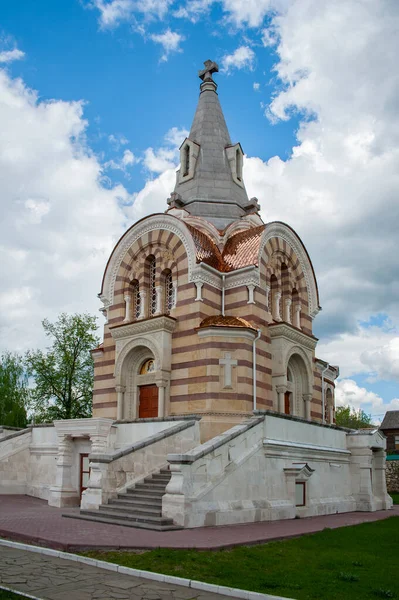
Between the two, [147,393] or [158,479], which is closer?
[158,479]

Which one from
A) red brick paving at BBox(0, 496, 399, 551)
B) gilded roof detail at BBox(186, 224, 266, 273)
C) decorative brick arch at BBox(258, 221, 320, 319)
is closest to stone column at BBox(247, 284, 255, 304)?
gilded roof detail at BBox(186, 224, 266, 273)

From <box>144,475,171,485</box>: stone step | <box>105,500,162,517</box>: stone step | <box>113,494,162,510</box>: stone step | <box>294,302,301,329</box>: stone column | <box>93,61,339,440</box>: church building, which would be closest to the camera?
<box>105,500,162,517</box>: stone step

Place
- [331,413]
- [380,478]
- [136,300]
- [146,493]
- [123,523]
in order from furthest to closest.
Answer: [331,413] < [136,300] < [380,478] < [146,493] < [123,523]

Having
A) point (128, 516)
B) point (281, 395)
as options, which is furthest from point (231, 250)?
point (128, 516)

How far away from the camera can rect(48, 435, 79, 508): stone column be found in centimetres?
1680

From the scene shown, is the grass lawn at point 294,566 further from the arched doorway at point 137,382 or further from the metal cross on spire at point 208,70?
the metal cross on spire at point 208,70

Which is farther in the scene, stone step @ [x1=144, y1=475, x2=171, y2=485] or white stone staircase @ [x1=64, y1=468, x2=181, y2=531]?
stone step @ [x1=144, y1=475, x2=171, y2=485]

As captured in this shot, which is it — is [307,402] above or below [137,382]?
below

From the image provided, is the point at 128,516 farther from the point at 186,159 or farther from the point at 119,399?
the point at 186,159

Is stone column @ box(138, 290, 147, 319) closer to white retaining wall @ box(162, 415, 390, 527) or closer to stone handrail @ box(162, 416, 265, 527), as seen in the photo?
white retaining wall @ box(162, 415, 390, 527)

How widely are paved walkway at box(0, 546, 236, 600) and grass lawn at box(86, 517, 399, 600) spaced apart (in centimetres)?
53

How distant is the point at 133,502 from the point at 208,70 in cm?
2244

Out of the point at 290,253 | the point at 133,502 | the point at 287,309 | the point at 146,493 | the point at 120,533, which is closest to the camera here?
the point at 120,533

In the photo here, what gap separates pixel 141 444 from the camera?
14.8 metres
